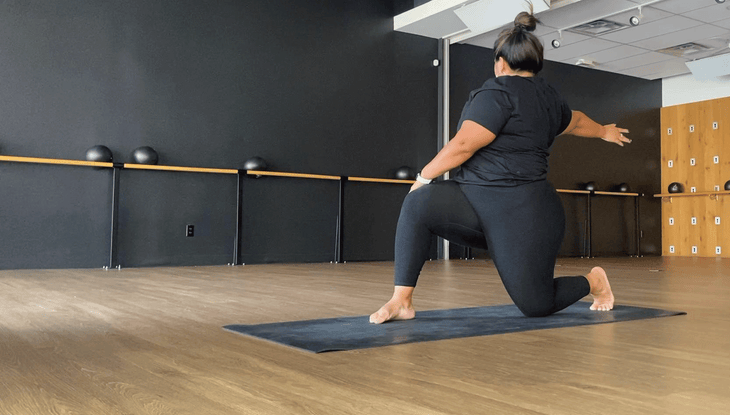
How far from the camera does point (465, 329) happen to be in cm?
179

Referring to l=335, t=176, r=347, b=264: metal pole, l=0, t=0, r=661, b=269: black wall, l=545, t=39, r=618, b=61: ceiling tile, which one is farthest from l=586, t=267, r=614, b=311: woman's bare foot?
l=545, t=39, r=618, b=61: ceiling tile

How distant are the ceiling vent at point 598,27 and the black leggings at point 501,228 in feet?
17.1

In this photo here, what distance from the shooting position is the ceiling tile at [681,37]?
6680 mm

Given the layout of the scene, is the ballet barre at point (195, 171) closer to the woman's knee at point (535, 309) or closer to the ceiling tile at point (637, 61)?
the ceiling tile at point (637, 61)

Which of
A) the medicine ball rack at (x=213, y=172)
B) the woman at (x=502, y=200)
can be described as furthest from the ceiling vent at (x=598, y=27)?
the woman at (x=502, y=200)

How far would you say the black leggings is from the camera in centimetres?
185

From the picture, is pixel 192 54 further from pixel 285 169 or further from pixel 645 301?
pixel 645 301

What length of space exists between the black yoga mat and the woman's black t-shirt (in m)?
0.41

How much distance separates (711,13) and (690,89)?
2.92 m

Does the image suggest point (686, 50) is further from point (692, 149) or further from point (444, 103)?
point (444, 103)

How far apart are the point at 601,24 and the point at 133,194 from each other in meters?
4.72

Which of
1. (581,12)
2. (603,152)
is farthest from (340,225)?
(603,152)

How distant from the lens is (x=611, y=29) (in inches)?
264

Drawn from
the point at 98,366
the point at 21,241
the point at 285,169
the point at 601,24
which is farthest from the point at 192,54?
the point at 98,366
